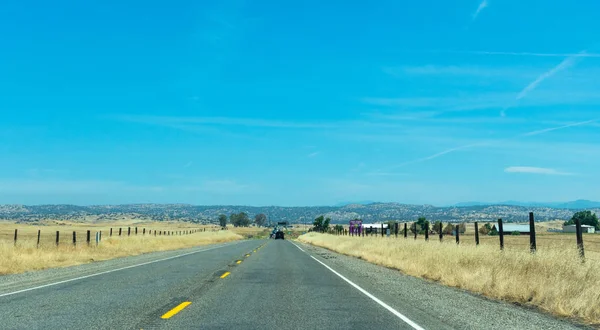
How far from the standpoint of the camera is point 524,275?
14.5 metres

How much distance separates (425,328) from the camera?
8.67 metres

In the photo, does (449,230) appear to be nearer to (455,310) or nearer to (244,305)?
(455,310)

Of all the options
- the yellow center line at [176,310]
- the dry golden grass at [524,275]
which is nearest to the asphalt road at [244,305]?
the yellow center line at [176,310]

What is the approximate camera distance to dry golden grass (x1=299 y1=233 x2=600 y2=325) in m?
11.1

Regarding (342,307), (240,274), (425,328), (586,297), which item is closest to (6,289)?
(240,274)

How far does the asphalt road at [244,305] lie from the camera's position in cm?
884

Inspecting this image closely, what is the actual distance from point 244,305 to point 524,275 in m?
8.42

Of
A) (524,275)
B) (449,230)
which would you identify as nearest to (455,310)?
(524,275)

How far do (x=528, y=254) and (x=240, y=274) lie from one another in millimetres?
9502

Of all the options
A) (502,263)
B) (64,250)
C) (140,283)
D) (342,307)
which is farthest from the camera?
(64,250)

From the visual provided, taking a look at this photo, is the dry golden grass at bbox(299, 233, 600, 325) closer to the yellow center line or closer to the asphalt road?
the asphalt road

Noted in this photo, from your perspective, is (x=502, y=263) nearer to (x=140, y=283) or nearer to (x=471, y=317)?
(x=471, y=317)

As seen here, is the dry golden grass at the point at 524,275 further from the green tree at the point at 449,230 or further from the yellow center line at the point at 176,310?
the green tree at the point at 449,230

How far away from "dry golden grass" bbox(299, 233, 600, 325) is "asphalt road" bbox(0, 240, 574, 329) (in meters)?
0.76
